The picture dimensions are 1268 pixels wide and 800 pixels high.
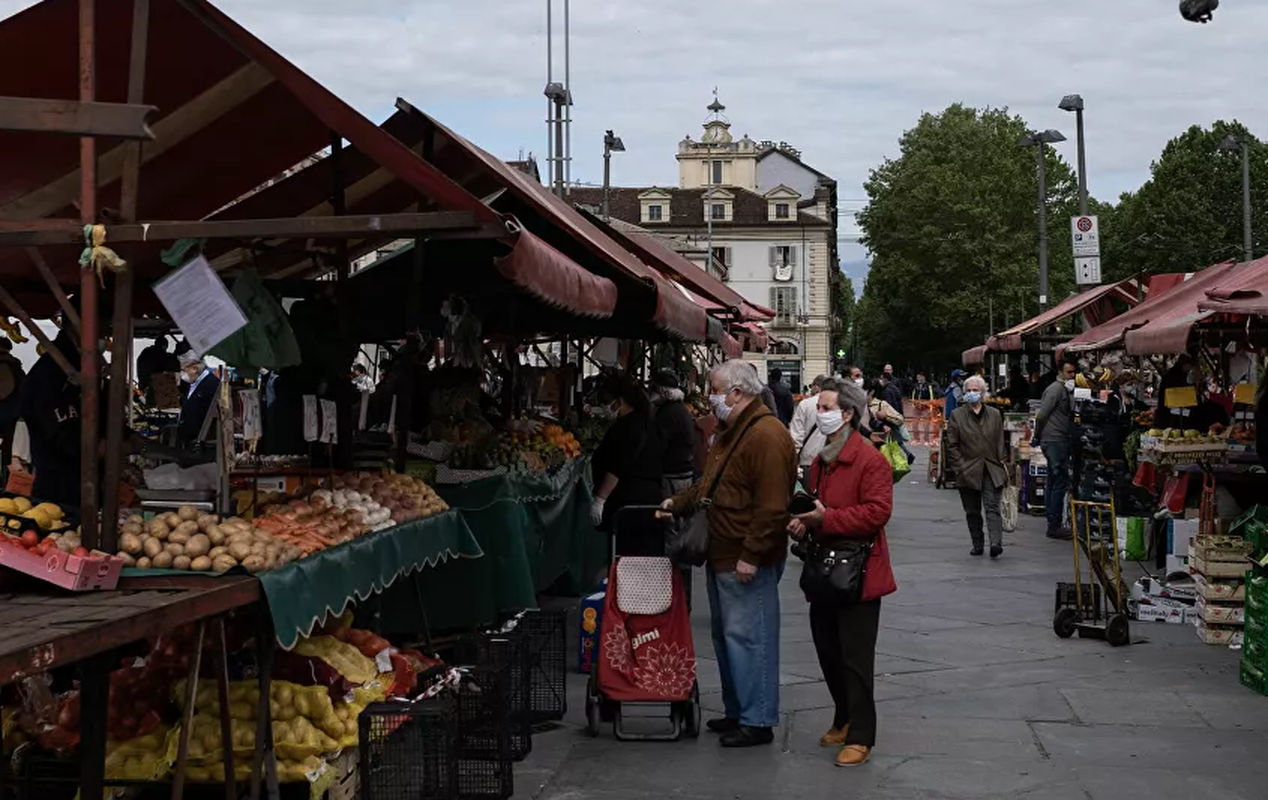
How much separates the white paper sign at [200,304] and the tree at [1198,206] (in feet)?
190

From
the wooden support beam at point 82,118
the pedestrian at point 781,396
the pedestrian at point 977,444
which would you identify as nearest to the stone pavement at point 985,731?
the pedestrian at point 977,444

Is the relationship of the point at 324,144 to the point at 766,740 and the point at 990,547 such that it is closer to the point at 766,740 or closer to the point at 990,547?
the point at 766,740

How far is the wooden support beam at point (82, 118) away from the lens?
15.6ft

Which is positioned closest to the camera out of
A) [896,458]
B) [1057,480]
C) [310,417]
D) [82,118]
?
[82,118]

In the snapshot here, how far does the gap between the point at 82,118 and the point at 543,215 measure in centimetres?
544

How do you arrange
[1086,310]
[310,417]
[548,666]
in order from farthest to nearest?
[1086,310] → [548,666] → [310,417]

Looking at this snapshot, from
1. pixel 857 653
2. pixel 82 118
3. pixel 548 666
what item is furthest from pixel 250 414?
pixel 857 653

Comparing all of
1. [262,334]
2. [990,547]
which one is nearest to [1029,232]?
[990,547]

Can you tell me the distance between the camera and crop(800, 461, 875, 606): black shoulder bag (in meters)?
7.56

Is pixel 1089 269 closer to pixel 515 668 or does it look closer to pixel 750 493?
pixel 750 493

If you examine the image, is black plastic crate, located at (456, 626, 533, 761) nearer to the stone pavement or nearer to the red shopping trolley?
the stone pavement

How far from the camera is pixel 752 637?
798 centimetres

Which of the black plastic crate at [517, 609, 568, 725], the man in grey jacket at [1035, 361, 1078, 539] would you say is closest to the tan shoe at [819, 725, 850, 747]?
the black plastic crate at [517, 609, 568, 725]

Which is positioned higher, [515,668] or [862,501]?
[862,501]
